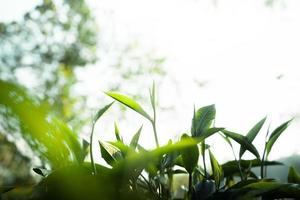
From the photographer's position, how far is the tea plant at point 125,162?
0.30 metres

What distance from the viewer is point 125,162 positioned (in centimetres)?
44

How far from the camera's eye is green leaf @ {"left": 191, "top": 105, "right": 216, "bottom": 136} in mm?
613

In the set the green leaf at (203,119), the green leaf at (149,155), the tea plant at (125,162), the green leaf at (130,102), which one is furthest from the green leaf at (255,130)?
the green leaf at (149,155)

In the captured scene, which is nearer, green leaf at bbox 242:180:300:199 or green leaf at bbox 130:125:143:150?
green leaf at bbox 242:180:300:199

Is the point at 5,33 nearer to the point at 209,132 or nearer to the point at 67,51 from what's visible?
the point at 67,51

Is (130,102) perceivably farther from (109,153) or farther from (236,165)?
(236,165)

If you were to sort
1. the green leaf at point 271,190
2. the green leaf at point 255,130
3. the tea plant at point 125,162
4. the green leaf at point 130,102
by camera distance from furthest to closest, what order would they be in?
the green leaf at point 255,130, the green leaf at point 130,102, the green leaf at point 271,190, the tea plant at point 125,162

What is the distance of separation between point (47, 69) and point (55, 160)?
1269 centimetres

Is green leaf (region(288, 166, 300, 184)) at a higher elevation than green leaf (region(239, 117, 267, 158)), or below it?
below

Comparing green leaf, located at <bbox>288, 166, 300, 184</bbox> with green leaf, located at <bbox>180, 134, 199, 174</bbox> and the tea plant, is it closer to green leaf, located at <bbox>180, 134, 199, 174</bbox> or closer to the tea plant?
the tea plant

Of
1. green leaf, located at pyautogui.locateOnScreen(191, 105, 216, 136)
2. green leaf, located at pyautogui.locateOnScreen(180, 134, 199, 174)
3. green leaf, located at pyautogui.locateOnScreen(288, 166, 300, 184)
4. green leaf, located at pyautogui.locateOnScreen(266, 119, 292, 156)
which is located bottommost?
green leaf, located at pyautogui.locateOnScreen(288, 166, 300, 184)

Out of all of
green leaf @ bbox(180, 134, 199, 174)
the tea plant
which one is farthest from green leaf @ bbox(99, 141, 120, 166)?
green leaf @ bbox(180, 134, 199, 174)

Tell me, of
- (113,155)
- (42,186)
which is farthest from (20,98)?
(113,155)

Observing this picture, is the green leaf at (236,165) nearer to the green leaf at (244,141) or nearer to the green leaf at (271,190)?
the green leaf at (244,141)
